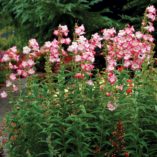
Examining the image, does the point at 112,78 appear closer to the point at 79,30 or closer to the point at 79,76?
the point at 79,76

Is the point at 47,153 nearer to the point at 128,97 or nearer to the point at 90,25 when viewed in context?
the point at 128,97

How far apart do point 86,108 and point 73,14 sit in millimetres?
5195

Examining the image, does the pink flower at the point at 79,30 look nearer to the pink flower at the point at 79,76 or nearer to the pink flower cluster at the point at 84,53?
the pink flower cluster at the point at 84,53

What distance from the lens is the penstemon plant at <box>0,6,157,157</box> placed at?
16.0ft

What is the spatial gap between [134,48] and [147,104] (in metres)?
0.54

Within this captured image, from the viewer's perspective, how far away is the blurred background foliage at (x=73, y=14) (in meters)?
9.95

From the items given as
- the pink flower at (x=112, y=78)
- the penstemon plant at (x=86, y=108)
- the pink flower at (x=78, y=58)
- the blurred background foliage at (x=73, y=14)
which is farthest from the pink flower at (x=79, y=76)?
the blurred background foliage at (x=73, y=14)

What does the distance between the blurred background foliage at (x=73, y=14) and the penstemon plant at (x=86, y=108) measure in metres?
4.56

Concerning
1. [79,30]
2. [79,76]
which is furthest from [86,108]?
[79,30]

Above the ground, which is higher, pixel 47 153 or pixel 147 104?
pixel 147 104

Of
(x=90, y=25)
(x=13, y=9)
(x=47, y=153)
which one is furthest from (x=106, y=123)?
(x=13, y=9)

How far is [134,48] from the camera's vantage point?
16.8 feet

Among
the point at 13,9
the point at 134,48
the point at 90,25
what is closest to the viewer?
the point at 134,48

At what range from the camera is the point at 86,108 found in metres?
5.04
